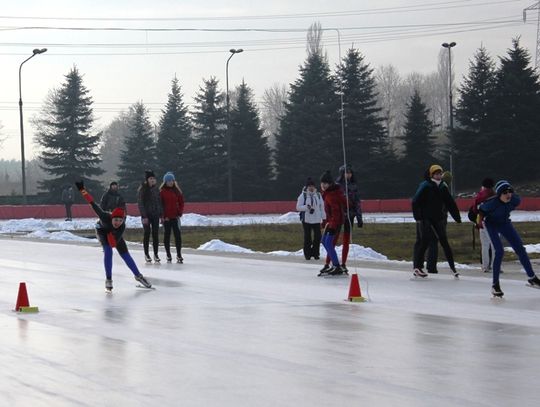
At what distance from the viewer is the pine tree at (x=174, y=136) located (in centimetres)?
8569

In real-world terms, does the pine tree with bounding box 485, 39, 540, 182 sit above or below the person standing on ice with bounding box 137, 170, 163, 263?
above

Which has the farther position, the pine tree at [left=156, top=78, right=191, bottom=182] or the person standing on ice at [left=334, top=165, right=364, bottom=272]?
the pine tree at [left=156, top=78, right=191, bottom=182]

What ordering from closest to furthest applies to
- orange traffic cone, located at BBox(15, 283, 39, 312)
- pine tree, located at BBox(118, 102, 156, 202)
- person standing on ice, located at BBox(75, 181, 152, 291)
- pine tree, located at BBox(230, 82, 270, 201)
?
orange traffic cone, located at BBox(15, 283, 39, 312) → person standing on ice, located at BBox(75, 181, 152, 291) → pine tree, located at BBox(230, 82, 270, 201) → pine tree, located at BBox(118, 102, 156, 202)

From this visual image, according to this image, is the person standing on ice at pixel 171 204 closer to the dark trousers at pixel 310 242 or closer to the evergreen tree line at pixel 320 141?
the dark trousers at pixel 310 242

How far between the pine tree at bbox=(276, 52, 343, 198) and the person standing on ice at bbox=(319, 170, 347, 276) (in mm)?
59534

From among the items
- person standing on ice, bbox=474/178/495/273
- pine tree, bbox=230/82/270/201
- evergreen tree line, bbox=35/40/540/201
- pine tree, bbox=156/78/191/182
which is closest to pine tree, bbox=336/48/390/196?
evergreen tree line, bbox=35/40/540/201

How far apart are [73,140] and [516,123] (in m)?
32.2

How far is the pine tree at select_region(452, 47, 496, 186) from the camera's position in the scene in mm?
80062

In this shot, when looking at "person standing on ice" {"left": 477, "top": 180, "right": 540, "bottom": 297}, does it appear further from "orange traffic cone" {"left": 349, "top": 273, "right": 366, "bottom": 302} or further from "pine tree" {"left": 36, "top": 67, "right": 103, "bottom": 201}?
"pine tree" {"left": 36, "top": 67, "right": 103, "bottom": 201}

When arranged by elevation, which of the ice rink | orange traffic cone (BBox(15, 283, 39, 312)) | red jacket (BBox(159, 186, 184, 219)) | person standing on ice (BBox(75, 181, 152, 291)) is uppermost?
red jacket (BBox(159, 186, 184, 219))

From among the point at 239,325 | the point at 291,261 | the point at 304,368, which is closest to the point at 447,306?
the point at 239,325

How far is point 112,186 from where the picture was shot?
2591cm

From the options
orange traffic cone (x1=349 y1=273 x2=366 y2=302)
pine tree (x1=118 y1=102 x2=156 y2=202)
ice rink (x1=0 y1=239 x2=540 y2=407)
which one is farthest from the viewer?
pine tree (x1=118 y1=102 x2=156 y2=202)

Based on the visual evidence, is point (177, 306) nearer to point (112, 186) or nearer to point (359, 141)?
point (112, 186)
